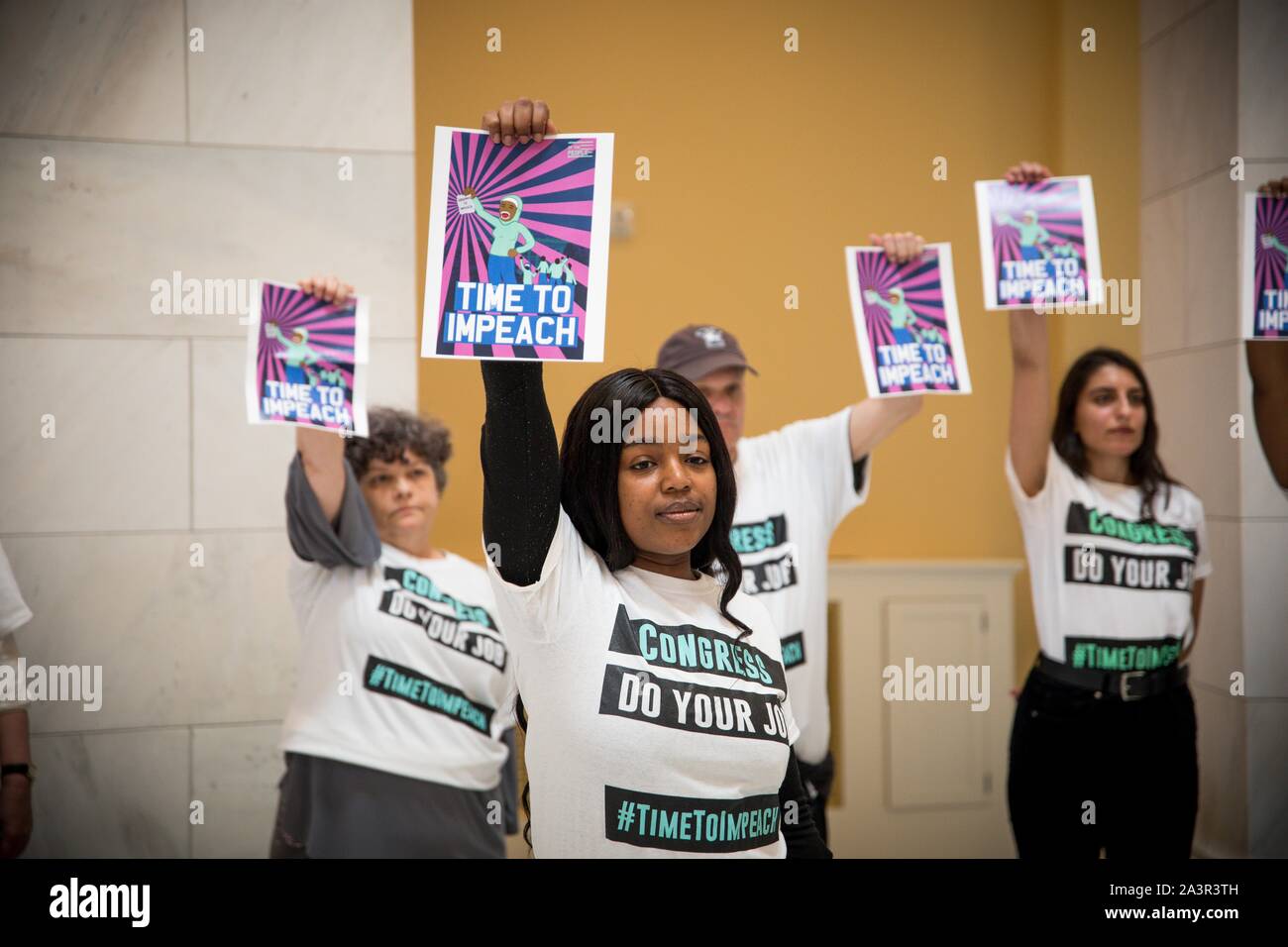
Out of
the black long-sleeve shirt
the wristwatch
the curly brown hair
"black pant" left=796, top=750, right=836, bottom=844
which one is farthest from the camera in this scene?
the curly brown hair

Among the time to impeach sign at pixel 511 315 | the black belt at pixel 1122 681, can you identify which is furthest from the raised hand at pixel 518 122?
the black belt at pixel 1122 681

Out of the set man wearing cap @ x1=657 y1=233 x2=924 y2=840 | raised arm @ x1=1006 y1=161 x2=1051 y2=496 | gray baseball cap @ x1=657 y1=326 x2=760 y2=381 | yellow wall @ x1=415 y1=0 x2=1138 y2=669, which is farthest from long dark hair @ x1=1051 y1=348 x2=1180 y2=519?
yellow wall @ x1=415 y1=0 x2=1138 y2=669

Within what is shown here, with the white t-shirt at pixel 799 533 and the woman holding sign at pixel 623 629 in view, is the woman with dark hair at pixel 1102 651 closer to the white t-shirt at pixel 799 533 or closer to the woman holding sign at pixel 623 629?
the white t-shirt at pixel 799 533

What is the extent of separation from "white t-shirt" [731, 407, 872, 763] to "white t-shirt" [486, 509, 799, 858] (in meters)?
0.69

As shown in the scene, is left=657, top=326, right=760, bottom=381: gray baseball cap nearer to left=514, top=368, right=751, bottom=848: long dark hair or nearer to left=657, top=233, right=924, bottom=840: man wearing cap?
left=657, top=233, right=924, bottom=840: man wearing cap

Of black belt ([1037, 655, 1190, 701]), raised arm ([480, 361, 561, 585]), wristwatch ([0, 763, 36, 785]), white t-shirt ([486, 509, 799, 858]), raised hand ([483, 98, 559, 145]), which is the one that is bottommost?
wristwatch ([0, 763, 36, 785])

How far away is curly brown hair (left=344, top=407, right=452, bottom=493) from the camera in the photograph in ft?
7.10

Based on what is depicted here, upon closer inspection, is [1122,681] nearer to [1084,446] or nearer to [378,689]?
[1084,446]

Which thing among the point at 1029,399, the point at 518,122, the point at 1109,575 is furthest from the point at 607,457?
the point at 1109,575

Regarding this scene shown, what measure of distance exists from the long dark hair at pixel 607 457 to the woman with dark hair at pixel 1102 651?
1.15m

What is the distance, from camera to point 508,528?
1.21 meters

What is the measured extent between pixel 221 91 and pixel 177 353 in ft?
2.14
